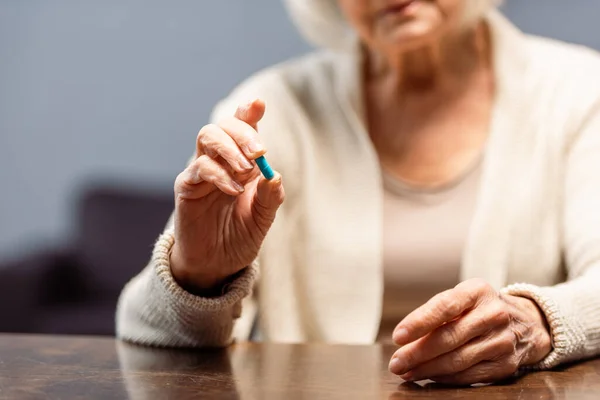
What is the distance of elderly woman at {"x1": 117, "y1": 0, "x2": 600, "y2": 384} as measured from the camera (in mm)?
1356

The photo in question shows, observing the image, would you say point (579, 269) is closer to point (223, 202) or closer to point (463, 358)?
point (463, 358)

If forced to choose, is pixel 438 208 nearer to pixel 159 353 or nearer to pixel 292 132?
pixel 292 132

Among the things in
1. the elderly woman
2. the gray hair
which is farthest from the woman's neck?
the gray hair

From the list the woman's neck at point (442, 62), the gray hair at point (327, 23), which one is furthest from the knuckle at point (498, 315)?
the gray hair at point (327, 23)

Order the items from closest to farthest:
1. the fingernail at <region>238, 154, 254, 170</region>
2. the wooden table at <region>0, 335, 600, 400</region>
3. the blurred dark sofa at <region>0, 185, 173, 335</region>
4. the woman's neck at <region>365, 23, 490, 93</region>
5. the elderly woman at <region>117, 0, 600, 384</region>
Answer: the wooden table at <region>0, 335, 600, 400</region> < the fingernail at <region>238, 154, 254, 170</region> < the elderly woman at <region>117, 0, 600, 384</region> < the woman's neck at <region>365, 23, 490, 93</region> < the blurred dark sofa at <region>0, 185, 173, 335</region>

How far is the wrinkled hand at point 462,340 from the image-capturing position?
817 millimetres

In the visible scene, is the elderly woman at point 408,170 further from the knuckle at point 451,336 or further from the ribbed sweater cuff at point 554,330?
the knuckle at point 451,336

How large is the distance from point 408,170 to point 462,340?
25.5 inches

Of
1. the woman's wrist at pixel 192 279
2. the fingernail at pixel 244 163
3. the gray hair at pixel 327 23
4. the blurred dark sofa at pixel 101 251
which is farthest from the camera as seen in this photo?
the blurred dark sofa at pixel 101 251

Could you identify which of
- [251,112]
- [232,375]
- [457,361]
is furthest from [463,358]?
[251,112]

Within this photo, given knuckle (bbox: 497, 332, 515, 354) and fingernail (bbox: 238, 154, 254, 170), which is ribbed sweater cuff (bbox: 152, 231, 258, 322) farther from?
knuckle (bbox: 497, 332, 515, 354)

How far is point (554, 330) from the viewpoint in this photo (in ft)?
3.07

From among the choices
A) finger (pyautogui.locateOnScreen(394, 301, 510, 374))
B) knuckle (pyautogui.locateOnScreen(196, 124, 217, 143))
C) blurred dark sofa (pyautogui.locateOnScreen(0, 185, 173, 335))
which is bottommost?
blurred dark sofa (pyautogui.locateOnScreen(0, 185, 173, 335))

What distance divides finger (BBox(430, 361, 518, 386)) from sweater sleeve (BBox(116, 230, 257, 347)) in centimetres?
29
